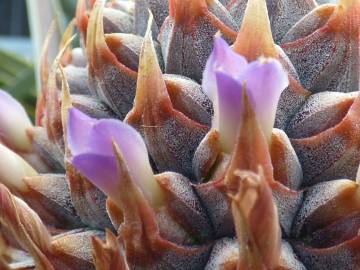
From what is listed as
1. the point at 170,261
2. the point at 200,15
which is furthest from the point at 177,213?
the point at 200,15

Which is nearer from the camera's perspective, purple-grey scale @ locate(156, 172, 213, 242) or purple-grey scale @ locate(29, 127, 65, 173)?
purple-grey scale @ locate(156, 172, 213, 242)

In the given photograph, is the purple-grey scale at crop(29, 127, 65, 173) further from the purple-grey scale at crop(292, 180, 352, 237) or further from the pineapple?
the purple-grey scale at crop(292, 180, 352, 237)

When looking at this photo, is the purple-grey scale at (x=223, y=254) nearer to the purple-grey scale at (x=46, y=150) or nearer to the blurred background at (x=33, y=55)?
the purple-grey scale at (x=46, y=150)

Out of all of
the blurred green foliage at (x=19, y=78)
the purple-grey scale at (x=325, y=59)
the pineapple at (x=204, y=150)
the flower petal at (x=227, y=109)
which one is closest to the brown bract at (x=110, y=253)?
the pineapple at (x=204, y=150)

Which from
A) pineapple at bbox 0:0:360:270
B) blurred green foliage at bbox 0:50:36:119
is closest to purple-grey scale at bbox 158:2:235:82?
pineapple at bbox 0:0:360:270

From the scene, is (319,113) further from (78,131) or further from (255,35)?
(78,131)

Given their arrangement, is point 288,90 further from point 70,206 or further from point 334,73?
point 70,206

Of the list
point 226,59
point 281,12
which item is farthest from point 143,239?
point 281,12
